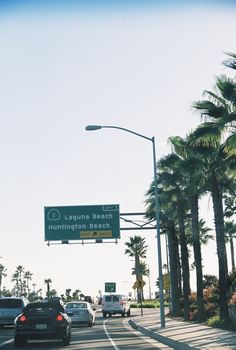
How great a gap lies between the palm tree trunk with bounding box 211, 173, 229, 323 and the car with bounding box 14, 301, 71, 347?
9261 millimetres

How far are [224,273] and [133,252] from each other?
7983cm

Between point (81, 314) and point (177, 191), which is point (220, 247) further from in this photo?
point (81, 314)

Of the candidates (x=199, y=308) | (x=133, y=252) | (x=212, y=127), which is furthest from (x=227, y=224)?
(x=212, y=127)

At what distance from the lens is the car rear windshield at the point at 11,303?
108 ft

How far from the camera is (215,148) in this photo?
27.7m

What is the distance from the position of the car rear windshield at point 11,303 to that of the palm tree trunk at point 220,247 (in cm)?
1118

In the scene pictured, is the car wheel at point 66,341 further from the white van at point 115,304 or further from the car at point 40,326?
the white van at point 115,304

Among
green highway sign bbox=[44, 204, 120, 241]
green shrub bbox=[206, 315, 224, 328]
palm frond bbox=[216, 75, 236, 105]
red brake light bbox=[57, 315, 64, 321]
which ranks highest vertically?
palm frond bbox=[216, 75, 236, 105]

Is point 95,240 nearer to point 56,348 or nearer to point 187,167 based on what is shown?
point 187,167

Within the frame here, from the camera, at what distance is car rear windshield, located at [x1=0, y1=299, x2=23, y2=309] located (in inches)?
1294

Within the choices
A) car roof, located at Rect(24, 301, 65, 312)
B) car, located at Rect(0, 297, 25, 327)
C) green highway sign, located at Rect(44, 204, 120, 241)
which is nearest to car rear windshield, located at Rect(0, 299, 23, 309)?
car, located at Rect(0, 297, 25, 327)

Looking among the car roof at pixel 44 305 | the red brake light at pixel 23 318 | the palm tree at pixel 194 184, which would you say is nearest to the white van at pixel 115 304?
the palm tree at pixel 194 184

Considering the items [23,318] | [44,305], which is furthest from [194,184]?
[23,318]

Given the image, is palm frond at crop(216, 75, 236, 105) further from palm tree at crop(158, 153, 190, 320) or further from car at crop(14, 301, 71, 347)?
car at crop(14, 301, 71, 347)
